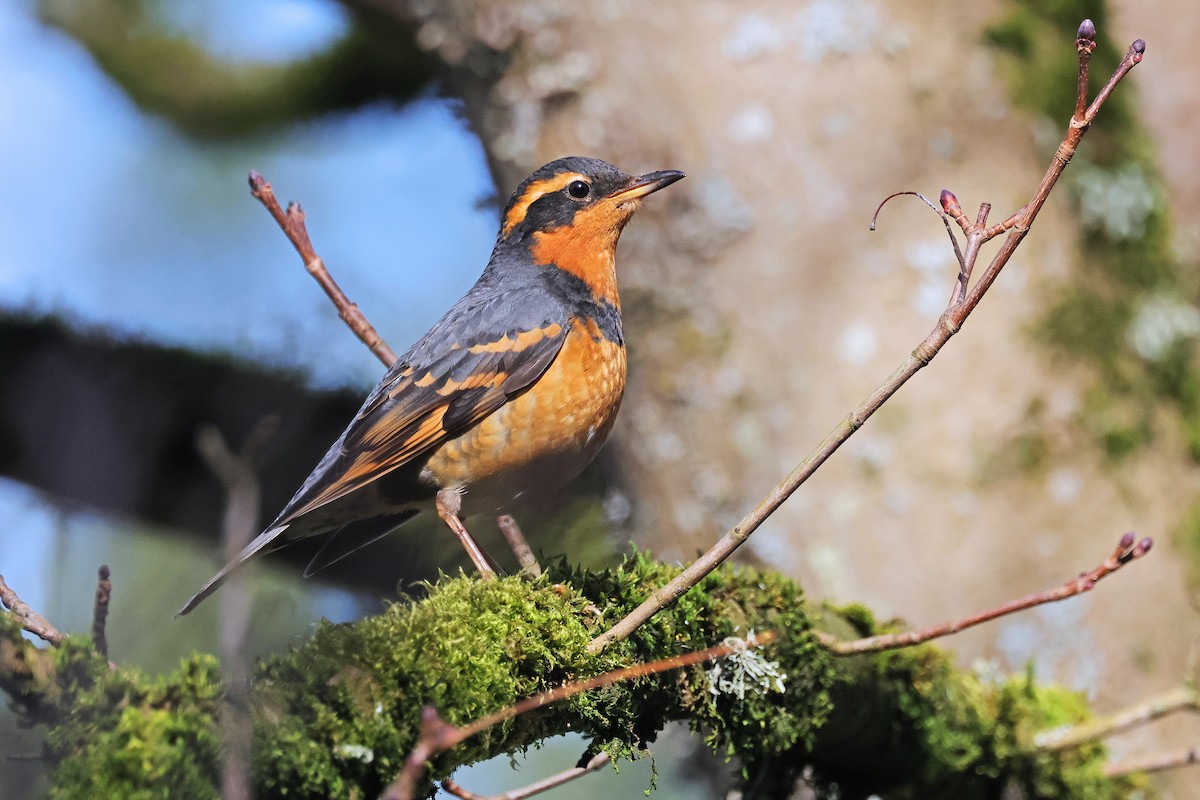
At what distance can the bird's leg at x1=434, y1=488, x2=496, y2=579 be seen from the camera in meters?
3.78

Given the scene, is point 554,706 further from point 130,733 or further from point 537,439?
point 537,439

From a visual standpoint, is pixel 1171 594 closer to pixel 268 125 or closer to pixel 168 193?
pixel 268 125

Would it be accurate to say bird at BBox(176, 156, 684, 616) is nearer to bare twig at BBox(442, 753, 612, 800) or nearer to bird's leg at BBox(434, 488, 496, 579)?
bird's leg at BBox(434, 488, 496, 579)

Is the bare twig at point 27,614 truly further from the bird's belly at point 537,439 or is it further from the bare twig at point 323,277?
the bird's belly at point 537,439

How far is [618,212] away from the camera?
4781mm

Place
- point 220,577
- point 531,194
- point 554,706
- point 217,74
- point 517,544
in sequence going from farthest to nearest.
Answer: point 217,74
point 531,194
point 517,544
point 220,577
point 554,706

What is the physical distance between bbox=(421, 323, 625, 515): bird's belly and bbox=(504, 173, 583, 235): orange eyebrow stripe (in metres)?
1.04

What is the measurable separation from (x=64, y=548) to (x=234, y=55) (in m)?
7.09

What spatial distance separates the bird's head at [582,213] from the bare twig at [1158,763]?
8.94 ft

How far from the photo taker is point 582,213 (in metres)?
4.80

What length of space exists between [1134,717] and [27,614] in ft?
11.2

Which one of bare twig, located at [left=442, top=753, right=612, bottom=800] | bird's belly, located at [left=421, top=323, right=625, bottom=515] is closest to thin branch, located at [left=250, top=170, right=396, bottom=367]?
bird's belly, located at [left=421, top=323, right=625, bottom=515]

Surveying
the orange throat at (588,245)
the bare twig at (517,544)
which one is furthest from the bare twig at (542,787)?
the orange throat at (588,245)

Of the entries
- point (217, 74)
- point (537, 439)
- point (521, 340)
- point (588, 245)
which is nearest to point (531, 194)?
point (588, 245)
